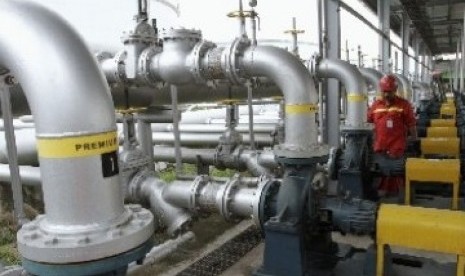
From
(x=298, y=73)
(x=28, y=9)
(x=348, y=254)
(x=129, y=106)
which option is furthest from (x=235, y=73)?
(x=28, y=9)

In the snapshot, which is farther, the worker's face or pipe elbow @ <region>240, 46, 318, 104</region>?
the worker's face

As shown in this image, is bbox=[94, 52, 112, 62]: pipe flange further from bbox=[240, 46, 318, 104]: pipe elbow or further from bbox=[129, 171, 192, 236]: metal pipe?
bbox=[240, 46, 318, 104]: pipe elbow

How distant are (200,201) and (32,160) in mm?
1896

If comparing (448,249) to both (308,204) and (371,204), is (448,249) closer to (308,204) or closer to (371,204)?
(371,204)

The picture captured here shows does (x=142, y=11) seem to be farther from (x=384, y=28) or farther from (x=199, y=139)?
(x=384, y=28)

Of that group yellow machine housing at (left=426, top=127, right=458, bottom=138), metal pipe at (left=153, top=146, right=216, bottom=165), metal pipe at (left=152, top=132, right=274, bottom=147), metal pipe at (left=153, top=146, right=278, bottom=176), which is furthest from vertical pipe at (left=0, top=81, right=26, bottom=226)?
yellow machine housing at (left=426, top=127, right=458, bottom=138)

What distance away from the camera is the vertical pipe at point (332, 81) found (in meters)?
4.45

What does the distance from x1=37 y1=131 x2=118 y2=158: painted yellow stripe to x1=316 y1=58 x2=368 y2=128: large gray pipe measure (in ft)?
10.3

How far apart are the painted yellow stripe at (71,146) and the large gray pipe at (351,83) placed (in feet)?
10.3

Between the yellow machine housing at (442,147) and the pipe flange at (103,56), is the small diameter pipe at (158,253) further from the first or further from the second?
the yellow machine housing at (442,147)

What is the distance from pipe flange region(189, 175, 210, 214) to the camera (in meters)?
2.73

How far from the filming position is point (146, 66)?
2.81 meters

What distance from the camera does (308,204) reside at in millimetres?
2348

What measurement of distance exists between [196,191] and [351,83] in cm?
188
